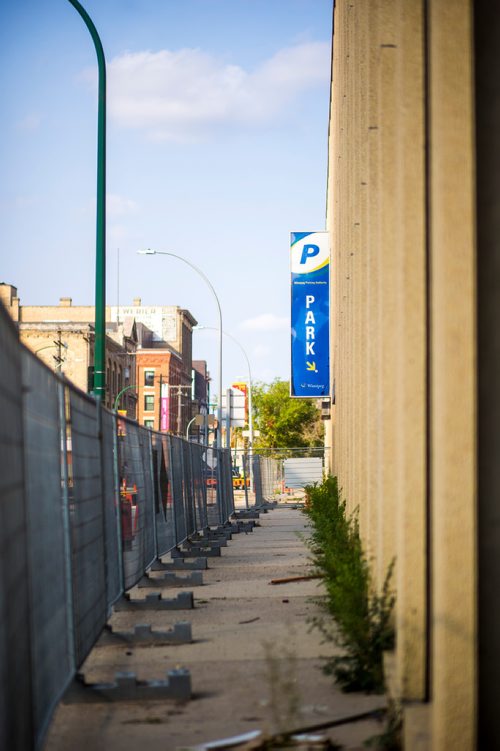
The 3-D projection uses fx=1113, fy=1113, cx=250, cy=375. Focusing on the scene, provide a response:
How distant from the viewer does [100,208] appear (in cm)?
1709

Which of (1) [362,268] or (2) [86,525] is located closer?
(2) [86,525]

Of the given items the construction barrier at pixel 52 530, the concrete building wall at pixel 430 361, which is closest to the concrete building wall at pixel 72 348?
the construction barrier at pixel 52 530

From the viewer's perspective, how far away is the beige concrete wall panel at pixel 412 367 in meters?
5.19

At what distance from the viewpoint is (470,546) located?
4.37 metres

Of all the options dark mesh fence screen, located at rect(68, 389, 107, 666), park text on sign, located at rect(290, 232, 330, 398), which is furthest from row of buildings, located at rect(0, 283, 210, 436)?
dark mesh fence screen, located at rect(68, 389, 107, 666)

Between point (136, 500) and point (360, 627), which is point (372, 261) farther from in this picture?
point (136, 500)

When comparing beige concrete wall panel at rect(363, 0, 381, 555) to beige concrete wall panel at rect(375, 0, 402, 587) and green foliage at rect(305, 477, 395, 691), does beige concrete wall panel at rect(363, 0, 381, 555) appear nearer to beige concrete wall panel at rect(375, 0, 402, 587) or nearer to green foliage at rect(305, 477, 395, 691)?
green foliage at rect(305, 477, 395, 691)

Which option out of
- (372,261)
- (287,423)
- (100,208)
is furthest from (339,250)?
(287,423)

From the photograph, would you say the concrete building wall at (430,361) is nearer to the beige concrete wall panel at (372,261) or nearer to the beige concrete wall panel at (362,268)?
the beige concrete wall panel at (372,261)

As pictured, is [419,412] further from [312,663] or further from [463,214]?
[312,663]

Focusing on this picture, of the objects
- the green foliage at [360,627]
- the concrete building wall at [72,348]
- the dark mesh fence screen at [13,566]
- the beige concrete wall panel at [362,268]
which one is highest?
the concrete building wall at [72,348]

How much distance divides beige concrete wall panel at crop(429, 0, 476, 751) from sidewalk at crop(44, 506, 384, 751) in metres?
0.91

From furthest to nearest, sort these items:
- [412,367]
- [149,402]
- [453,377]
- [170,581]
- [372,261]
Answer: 1. [149,402]
2. [170,581]
3. [372,261]
4. [412,367]
5. [453,377]

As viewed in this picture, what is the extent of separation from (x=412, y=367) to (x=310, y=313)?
28.2 meters
